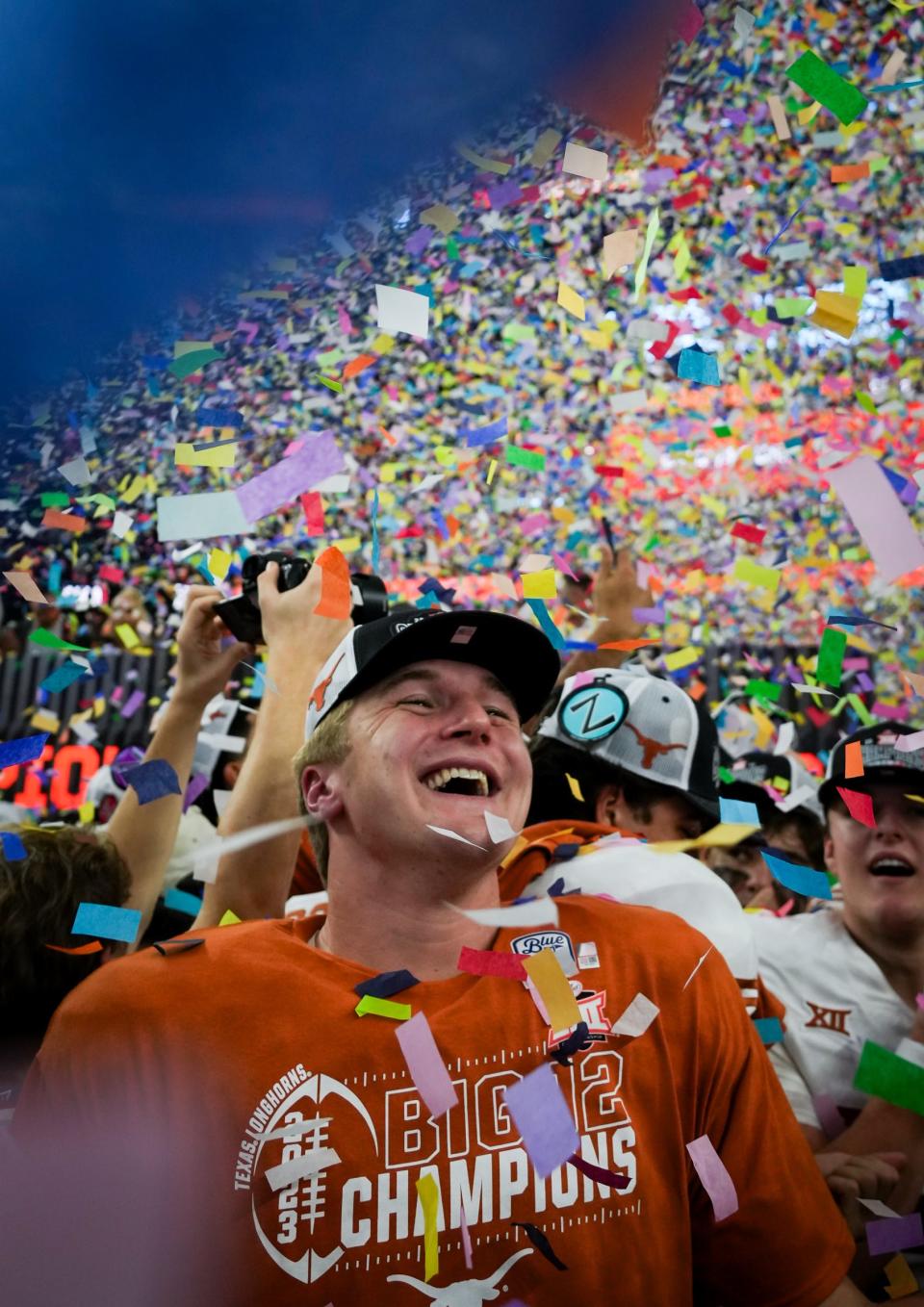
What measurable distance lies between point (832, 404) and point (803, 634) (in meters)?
1.87

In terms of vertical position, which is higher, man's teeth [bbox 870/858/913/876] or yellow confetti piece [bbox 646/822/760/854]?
yellow confetti piece [bbox 646/822/760/854]

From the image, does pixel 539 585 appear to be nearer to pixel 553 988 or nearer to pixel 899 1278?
pixel 553 988

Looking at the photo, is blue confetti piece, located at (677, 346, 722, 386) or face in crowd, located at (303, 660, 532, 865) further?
blue confetti piece, located at (677, 346, 722, 386)

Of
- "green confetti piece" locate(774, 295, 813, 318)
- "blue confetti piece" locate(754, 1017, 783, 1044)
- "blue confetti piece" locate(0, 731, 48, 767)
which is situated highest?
"green confetti piece" locate(774, 295, 813, 318)

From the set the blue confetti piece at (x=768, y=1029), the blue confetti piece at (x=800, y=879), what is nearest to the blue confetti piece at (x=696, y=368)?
the blue confetti piece at (x=800, y=879)

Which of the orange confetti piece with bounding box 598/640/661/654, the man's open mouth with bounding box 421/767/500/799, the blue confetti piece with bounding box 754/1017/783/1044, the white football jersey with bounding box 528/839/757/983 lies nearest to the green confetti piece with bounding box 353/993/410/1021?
the man's open mouth with bounding box 421/767/500/799

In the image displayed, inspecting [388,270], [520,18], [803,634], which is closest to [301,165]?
[520,18]

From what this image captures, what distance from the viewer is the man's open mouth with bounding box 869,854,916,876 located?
178 centimetres

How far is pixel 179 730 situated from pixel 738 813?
1001mm

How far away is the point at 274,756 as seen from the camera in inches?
63.1

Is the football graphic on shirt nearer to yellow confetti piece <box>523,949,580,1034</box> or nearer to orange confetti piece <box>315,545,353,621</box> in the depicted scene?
yellow confetti piece <box>523,949,580,1034</box>

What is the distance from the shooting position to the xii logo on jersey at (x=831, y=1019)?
1662 mm

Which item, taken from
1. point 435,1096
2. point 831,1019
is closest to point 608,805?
point 831,1019

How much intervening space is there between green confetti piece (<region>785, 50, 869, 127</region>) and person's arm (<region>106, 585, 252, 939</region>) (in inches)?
56.6
